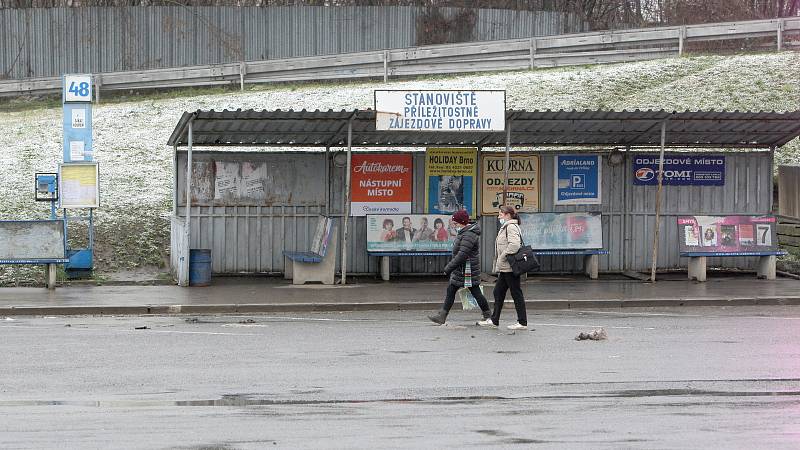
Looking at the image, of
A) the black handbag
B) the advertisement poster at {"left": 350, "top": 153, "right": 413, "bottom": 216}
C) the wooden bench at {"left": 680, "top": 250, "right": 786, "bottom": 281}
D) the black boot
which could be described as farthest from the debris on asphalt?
Result: the advertisement poster at {"left": 350, "top": 153, "right": 413, "bottom": 216}

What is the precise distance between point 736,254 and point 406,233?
6238 mm

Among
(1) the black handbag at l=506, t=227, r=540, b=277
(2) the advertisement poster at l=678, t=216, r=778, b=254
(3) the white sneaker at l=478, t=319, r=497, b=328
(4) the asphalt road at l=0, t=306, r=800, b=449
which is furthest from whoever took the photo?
(2) the advertisement poster at l=678, t=216, r=778, b=254

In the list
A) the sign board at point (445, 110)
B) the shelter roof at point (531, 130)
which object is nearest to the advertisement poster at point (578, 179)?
the shelter roof at point (531, 130)

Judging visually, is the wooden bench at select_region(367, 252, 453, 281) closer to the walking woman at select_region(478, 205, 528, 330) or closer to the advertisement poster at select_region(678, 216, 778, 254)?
the advertisement poster at select_region(678, 216, 778, 254)

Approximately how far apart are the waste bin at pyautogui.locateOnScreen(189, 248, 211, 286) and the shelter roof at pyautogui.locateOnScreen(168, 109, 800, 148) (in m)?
2.15

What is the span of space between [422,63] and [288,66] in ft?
13.6

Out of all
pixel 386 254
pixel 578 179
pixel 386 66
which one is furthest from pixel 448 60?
pixel 386 254

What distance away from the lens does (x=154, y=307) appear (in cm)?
1664

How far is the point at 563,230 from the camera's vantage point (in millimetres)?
20812

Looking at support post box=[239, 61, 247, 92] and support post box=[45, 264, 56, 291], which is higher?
support post box=[239, 61, 247, 92]

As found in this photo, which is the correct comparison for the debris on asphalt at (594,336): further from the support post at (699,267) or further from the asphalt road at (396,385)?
the support post at (699,267)

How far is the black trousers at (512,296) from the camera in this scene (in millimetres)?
14461

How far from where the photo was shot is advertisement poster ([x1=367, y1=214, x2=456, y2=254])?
20.3 m

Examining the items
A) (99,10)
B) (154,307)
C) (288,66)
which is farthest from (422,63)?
(154,307)
